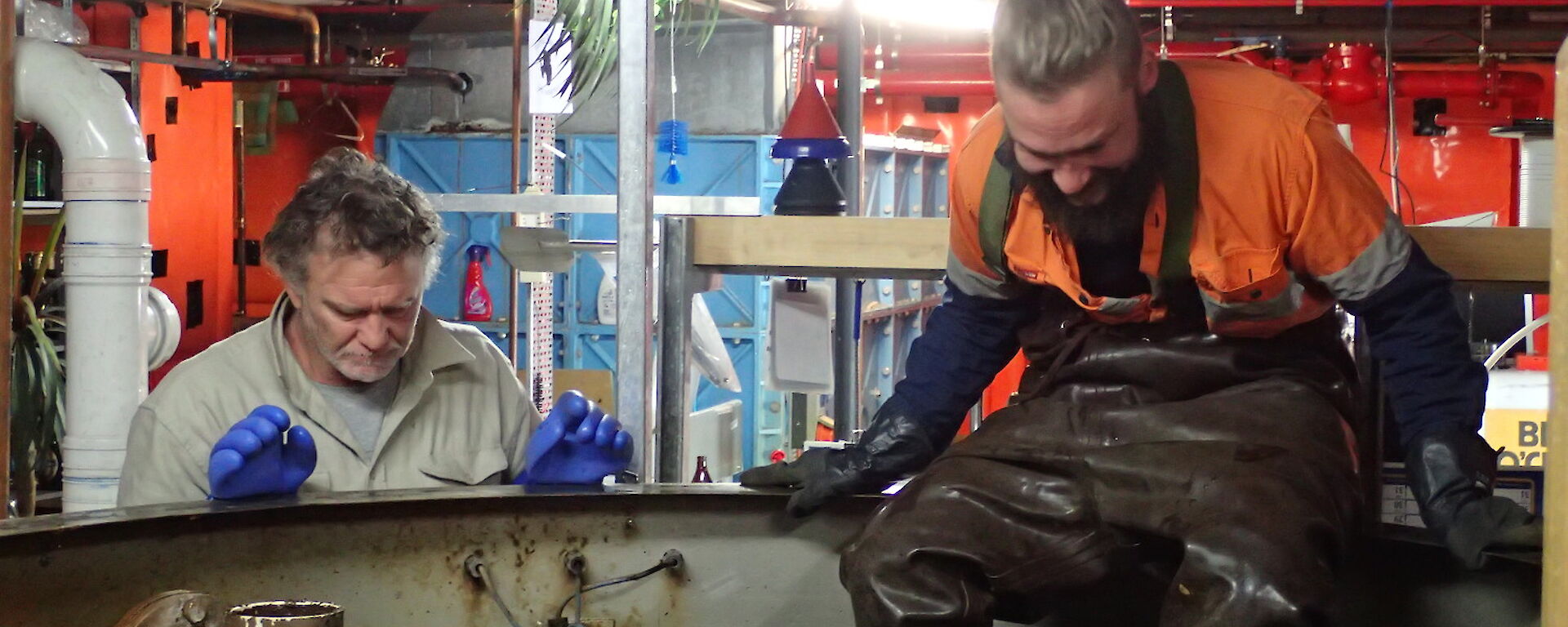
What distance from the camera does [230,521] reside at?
171 centimetres

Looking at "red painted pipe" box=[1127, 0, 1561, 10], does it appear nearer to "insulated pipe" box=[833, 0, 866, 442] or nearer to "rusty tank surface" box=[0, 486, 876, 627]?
"insulated pipe" box=[833, 0, 866, 442]

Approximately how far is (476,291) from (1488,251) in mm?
6034

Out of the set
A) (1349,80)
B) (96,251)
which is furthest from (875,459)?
(1349,80)

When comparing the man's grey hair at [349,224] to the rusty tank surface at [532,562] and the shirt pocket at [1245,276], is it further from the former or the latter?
the shirt pocket at [1245,276]

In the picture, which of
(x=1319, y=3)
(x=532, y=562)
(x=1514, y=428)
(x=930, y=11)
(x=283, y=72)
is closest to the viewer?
(x=532, y=562)

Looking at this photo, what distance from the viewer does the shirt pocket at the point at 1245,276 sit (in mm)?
1456

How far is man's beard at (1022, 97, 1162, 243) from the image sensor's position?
1474 mm

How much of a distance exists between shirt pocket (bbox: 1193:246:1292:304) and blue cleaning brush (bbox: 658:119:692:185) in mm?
2455

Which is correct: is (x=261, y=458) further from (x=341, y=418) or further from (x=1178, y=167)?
(x=1178, y=167)

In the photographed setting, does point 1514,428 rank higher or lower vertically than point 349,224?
lower

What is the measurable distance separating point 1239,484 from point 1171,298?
258 millimetres

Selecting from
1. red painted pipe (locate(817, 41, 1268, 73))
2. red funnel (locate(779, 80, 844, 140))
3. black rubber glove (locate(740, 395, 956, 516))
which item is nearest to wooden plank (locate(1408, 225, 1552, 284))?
black rubber glove (locate(740, 395, 956, 516))

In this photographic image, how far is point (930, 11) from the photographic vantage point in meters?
5.37

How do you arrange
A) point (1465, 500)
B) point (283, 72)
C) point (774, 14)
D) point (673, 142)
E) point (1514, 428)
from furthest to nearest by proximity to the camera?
1. point (283, 72)
2. point (1514, 428)
3. point (673, 142)
4. point (774, 14)
5. point (1465, 500)
